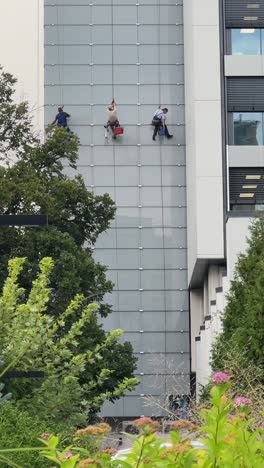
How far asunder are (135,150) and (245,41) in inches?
543

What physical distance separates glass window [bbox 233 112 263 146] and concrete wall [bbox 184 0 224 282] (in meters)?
0.83

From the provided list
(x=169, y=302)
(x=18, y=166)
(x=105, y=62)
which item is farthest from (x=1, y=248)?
(x=105, y=62)

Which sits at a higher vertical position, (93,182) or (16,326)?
(93,182)

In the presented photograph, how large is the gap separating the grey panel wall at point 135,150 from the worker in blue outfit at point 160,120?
0.61 metres

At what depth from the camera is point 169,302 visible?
6856 cm

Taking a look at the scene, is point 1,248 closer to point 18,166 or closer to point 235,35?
point 18,166

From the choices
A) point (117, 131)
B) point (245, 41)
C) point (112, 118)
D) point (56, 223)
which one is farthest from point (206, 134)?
point (56, 223)

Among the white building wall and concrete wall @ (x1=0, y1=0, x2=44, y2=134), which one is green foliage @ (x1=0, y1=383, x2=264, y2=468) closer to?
the white building wall

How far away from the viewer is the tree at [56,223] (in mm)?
40500

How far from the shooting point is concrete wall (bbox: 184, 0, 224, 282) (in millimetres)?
57000

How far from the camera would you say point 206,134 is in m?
57.8

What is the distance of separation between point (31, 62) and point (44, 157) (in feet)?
106

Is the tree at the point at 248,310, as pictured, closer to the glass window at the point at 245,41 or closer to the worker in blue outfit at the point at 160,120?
the glass window at the point at 245,41

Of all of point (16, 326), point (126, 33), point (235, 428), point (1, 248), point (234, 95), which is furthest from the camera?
point (126, 33)
